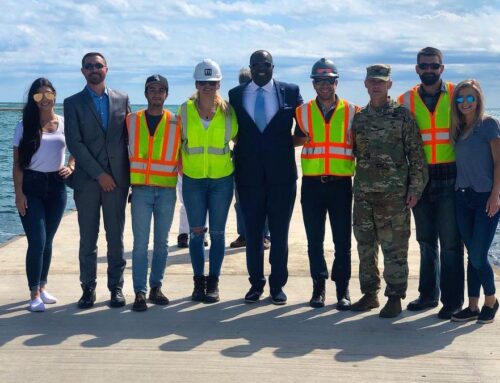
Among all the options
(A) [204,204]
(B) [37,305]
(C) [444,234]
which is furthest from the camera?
(A) [204,204]

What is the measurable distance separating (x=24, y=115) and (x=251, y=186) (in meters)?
2.00

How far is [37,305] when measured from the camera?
6.06 meters

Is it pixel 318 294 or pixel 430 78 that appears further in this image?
pixel 318 294

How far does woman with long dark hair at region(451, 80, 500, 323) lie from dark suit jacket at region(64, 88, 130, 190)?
274 cm

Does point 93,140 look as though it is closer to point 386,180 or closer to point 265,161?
point 265,161

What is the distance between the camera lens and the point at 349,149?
6000 mm

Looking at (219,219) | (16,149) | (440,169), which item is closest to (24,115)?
(16,149)

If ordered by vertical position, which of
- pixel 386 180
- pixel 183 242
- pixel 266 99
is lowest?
pixel 183 242

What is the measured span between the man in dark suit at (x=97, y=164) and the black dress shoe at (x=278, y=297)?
131 centimetres

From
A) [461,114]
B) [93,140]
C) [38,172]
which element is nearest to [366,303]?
[461,114]

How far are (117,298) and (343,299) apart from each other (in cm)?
193

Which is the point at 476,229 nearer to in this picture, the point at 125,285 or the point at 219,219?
the point at 219,219

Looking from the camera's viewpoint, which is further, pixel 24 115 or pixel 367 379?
pixel 24 115

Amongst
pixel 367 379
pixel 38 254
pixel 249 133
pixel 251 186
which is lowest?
pixel 367 379
